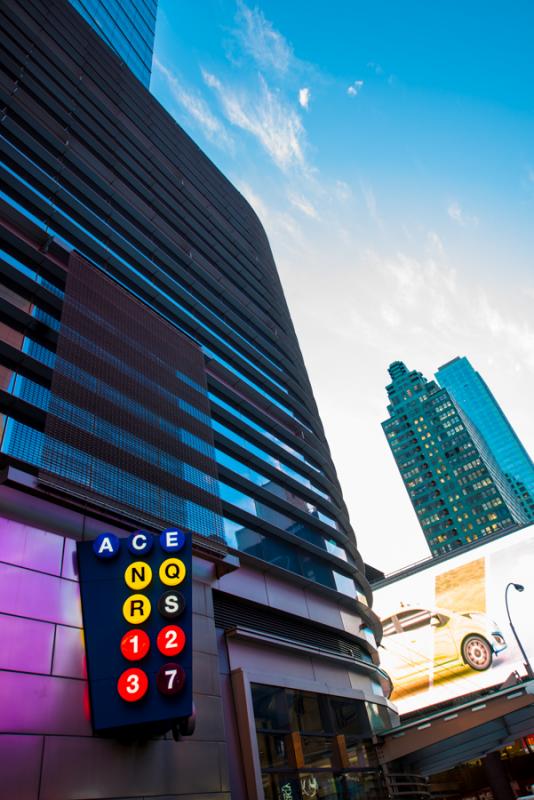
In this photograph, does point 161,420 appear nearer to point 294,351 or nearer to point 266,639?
point 266,639

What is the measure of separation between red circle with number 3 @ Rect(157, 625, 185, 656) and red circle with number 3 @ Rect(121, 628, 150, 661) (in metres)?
0.30

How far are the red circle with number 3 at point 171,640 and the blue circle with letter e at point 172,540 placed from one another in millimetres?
1838

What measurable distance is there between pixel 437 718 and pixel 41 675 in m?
18.9

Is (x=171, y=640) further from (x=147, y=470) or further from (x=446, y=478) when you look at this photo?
(x=446, y=478)

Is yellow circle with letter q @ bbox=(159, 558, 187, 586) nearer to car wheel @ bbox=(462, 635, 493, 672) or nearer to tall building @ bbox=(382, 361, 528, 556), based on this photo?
car wheel @ bbox=(462, 635, 493, 672)

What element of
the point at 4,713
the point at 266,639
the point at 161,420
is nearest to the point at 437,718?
the point at 266,639

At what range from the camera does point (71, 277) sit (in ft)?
59.6

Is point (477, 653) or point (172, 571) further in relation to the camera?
point (477, 653)

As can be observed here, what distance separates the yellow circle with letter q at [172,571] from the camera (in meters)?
11.9

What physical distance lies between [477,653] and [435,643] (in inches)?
117

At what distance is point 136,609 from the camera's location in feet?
37.1

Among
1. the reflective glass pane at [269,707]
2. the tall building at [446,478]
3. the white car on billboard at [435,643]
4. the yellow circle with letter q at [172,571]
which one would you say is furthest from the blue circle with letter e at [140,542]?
the tall building at [446,478]

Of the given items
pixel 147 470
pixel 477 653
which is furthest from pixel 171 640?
pixel 477 653

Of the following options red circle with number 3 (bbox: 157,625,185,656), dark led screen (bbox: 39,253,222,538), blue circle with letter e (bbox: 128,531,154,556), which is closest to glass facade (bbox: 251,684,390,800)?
red circle with number 3 (bbox: 157,625,185,656)
